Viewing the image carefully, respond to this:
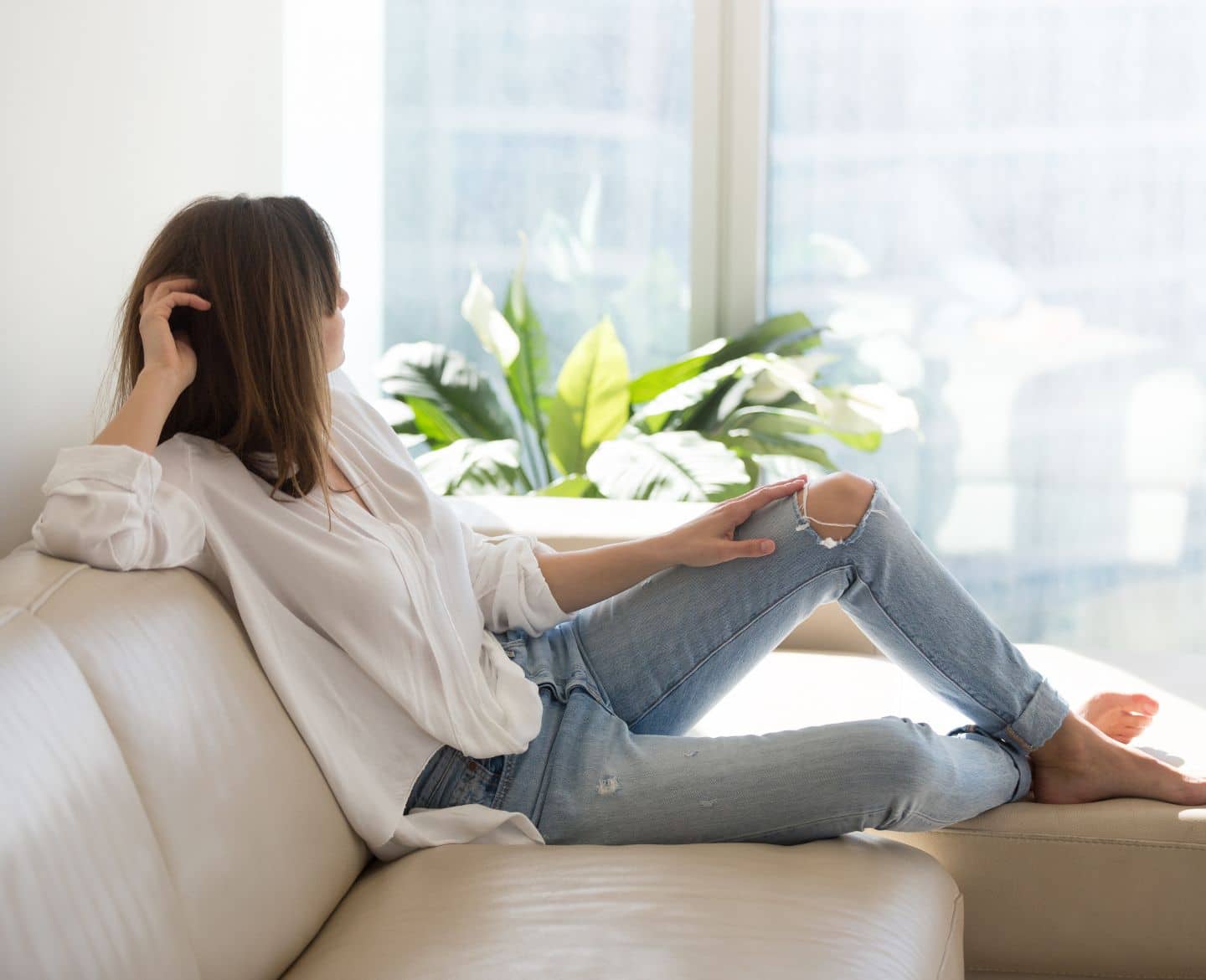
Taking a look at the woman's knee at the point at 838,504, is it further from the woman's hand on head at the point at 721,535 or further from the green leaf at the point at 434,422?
the green leaf at the point at 434,422

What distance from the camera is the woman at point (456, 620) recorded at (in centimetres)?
118

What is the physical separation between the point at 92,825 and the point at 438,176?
305 cm

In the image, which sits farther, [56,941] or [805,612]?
[805,612]

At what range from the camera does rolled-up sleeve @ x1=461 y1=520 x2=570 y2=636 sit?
4.67 ft

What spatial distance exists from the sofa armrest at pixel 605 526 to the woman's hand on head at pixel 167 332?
2.59 feet

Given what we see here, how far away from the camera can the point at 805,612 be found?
56.4 inches

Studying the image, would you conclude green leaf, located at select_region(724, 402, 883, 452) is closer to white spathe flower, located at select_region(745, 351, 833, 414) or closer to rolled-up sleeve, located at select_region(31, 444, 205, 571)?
white spathe flower, located at select_region(745, 351, 833, 414)

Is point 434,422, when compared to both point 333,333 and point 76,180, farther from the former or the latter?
point 333,333

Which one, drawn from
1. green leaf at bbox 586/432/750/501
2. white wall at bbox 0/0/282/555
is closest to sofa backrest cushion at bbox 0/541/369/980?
white wall at bbox 0/0/282/555

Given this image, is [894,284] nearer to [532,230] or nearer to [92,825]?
[532,230]

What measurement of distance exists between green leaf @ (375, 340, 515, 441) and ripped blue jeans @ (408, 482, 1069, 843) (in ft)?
6.07

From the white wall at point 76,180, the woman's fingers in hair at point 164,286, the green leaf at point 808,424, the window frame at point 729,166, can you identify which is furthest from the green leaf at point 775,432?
the woman's fingers in hair at point 164,286

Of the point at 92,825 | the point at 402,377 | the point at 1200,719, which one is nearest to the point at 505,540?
the point at 92,825

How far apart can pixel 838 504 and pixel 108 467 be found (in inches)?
31.1
